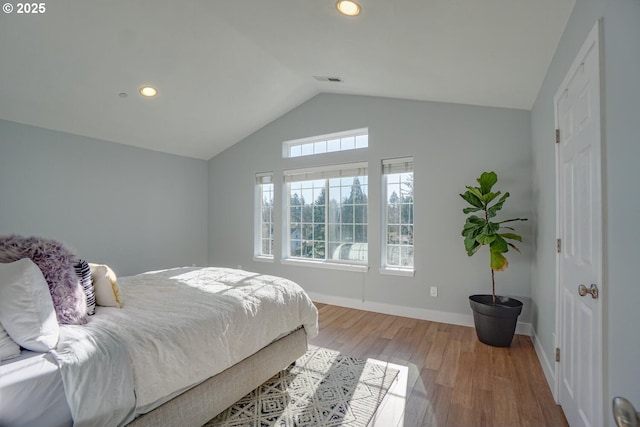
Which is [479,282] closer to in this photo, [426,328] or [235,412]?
[426,328]

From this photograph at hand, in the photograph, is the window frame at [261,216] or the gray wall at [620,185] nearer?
the gray wall at [620,185]

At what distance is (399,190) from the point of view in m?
3.80

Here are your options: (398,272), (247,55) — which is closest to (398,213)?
(398,272)

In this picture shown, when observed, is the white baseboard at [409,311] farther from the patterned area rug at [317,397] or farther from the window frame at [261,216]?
the patterned area rug at [317,397]

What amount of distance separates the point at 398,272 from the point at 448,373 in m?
1.45

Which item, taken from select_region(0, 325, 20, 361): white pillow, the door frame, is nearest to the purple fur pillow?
select_region(0, 325, 20, 361): white pillow

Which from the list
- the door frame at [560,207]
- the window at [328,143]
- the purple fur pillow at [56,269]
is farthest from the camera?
the window at [328,143]

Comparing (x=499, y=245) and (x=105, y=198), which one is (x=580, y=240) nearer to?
(x=499, y=245)

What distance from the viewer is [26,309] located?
47.5 inches

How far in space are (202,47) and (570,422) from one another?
162 inches

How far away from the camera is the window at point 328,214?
4078mm

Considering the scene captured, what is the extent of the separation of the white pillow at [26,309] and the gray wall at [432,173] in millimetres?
3210

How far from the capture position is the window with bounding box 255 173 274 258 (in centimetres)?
496

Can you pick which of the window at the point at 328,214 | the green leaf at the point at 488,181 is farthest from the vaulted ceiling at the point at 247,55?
the window at the point at 328,214
